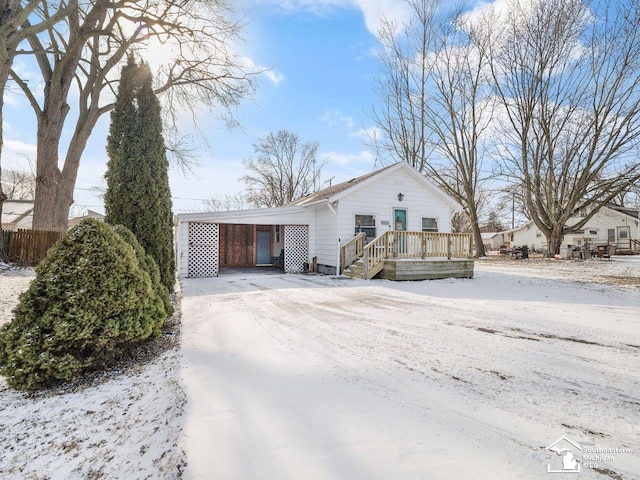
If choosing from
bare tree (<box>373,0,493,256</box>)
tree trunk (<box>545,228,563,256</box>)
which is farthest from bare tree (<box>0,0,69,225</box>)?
tree trunk (<box>545,228,563,256</box>)

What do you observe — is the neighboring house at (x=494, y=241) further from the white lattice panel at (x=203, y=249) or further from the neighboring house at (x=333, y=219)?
the white lattice panel at (x=203, y=249)

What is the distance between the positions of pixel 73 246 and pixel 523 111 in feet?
72.7

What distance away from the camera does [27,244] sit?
10.8 metres

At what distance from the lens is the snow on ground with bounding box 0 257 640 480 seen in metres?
1.71

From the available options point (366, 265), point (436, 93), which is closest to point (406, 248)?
point (366, 265)

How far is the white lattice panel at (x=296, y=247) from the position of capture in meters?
12.8

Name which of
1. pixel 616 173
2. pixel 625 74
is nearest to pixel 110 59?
pixel 625 74

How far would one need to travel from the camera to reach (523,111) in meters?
18.0

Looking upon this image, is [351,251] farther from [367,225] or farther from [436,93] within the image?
[436,93]

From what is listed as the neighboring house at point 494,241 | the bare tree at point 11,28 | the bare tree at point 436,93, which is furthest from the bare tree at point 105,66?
the neighboring house at point 494,241

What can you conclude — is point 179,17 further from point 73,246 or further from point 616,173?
point 616,173

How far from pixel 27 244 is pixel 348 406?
13.6 meters

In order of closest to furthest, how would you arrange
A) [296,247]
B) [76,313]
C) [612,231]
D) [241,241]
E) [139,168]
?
[76,313] → [139,168] → [296,247] → [241,241] → [612,231]

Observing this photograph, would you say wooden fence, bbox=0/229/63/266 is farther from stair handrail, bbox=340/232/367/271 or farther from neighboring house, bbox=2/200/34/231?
neighboring house, bbox=2/200/34/231
